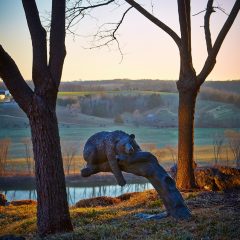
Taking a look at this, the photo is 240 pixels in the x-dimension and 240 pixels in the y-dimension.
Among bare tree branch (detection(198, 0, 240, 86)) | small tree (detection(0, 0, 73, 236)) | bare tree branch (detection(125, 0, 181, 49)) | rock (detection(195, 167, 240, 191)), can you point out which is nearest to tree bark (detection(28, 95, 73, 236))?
small tree (detection(0, 0, 73, 236))

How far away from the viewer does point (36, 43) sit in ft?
28.7

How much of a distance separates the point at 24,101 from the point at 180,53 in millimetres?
8088

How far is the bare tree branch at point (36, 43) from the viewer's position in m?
8.68

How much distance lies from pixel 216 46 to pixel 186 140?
355 centimetres

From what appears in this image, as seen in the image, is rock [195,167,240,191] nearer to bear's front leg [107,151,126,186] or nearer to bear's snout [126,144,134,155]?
bear's front leg [107,151,126,186]

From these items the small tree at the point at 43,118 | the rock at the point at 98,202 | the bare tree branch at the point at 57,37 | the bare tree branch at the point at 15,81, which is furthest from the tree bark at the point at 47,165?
the rock at the point at 98,202

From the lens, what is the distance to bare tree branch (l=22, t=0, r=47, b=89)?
28.5 feet

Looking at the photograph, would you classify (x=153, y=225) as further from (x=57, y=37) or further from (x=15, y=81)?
(x=57, y=37)

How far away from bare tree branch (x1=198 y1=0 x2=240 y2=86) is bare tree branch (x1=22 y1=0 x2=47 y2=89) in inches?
303

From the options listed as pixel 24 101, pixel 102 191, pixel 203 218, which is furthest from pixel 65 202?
pixel 102 191

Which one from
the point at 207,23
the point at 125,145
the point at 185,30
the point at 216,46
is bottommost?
the point at 125,145

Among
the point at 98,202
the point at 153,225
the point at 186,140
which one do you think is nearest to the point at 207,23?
the point at 186,140

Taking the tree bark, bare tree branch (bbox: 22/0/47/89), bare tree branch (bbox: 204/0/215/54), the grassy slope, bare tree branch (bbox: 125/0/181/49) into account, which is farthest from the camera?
bare tree branch (bbox: 204/0/215/54)

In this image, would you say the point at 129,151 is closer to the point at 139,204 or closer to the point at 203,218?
the point at 203,218
